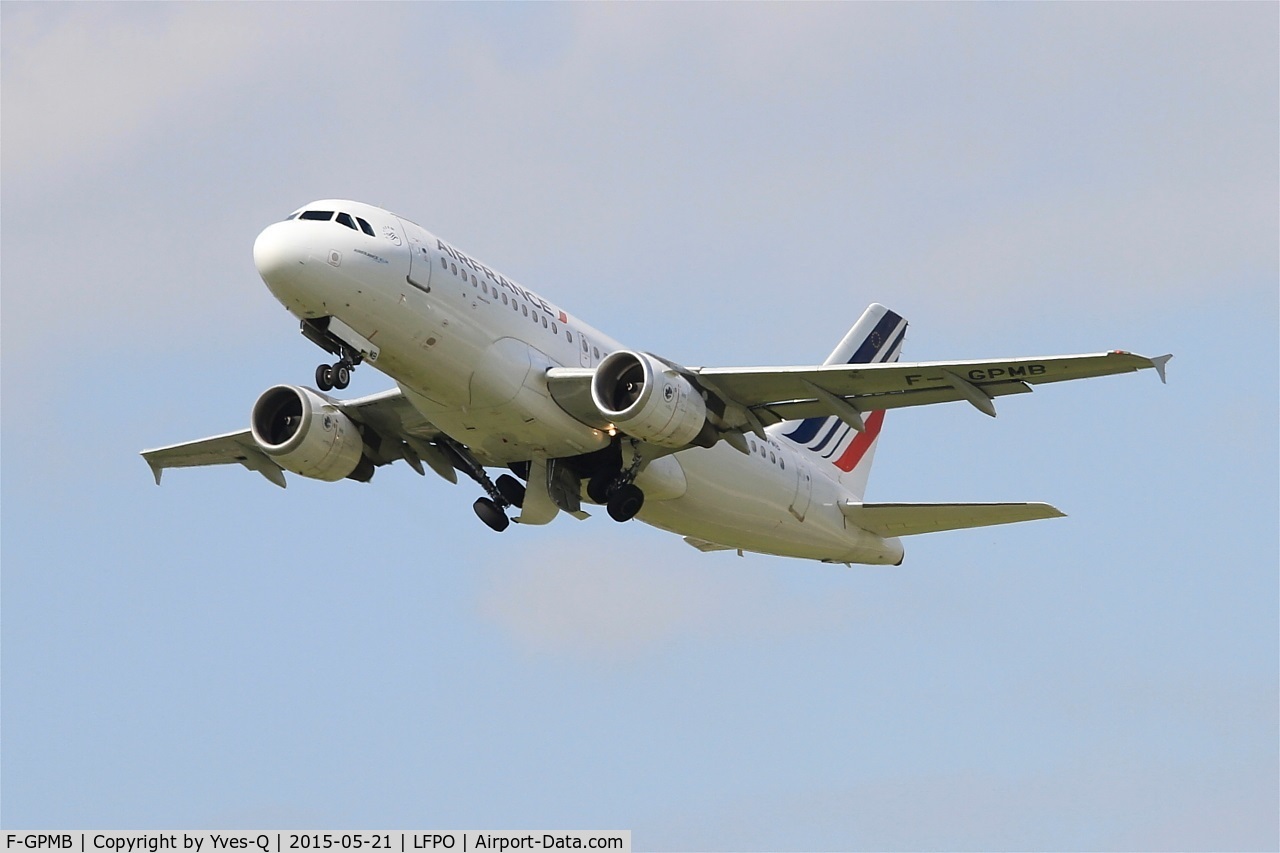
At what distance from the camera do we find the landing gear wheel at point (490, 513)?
129 ft

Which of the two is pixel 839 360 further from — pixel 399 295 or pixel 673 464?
pixel 399 295

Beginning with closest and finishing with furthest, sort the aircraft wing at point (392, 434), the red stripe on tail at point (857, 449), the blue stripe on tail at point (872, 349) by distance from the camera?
the aircraft wing at point (392, 434) → the blue stripe on tail at point (872, 349) → the red stripe on tail at point (857, 449)

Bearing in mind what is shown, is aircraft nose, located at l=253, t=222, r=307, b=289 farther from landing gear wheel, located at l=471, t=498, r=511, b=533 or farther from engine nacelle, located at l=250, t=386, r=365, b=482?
landing gear wheel, located at l=471, t=498, r=511, b=533

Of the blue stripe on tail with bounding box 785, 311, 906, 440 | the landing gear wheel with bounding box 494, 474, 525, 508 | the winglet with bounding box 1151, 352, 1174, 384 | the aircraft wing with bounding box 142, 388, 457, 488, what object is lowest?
the winglet with bounding box 1151, 352, 1174, 384

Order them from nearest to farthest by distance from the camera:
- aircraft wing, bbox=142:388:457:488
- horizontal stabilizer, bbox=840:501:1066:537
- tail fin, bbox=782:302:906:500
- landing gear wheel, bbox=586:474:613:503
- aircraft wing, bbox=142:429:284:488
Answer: landing gear wheel, bbox=586:474:613:503, aircraft wing, bbox=142:388:457:488, horizontal stabilizer, bbox=840:501:1066:537, aircraft wing, bbox=142:429:284:488, tail fin, bbox=782:302:906:500

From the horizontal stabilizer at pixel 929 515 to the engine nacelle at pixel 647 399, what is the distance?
823 centimetres

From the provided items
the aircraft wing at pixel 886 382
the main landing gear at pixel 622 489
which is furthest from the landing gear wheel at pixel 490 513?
the aircraft wing at pixel 886 382

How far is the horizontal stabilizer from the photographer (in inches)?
1607

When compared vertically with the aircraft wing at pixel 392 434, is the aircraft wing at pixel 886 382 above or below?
below

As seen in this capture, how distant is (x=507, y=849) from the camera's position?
32906 mm

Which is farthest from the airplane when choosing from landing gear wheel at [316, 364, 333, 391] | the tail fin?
the tail fin

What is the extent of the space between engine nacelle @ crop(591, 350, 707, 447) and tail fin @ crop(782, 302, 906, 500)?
26.0 feet

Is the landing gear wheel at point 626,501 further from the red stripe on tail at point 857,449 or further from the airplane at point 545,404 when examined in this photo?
the red stripe on tail at point 857,449

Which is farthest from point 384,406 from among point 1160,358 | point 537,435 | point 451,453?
point 1160,358
